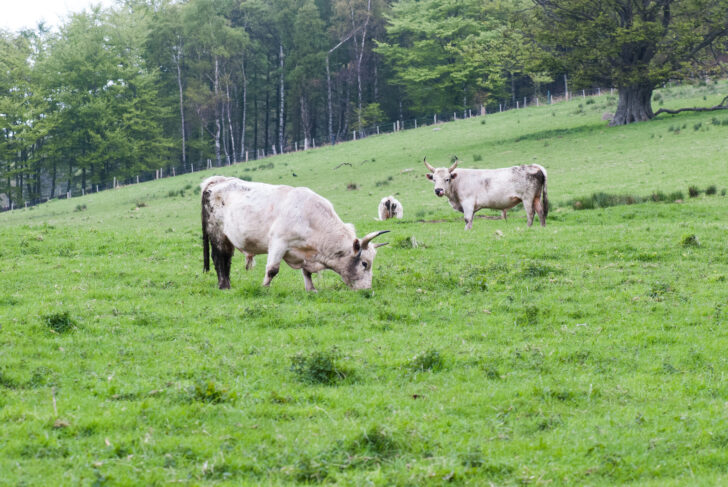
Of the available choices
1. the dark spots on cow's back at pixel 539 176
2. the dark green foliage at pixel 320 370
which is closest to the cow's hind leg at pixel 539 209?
the dark spots on cow's back at pixel 539 176

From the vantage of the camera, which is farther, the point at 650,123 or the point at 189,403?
the point at 650,123

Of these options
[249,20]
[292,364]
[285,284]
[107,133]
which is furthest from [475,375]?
[249,20]

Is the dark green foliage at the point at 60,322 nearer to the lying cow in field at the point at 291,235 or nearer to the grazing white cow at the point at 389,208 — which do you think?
the lying cow in field at the point at 291,235

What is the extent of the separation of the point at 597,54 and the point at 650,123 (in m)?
4.74

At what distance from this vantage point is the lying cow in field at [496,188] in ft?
61.2

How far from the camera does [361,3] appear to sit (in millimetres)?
71875

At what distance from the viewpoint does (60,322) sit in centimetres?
923

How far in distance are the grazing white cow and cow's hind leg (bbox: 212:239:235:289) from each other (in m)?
10.7

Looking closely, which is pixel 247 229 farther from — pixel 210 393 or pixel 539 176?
pixel 539 176

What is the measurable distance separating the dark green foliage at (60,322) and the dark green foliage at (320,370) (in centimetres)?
342

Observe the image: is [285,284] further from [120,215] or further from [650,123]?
[650,123]

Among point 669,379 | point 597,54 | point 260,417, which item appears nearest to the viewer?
point 260,417

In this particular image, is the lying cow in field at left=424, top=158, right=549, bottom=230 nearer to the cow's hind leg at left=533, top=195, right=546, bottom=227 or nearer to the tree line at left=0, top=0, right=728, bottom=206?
the cow's hind leg at left=533, top=195, right=546, bottom=227

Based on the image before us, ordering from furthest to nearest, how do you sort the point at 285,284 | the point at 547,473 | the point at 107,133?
the point at 107,133, the point at 285,284, the point at 547,473
